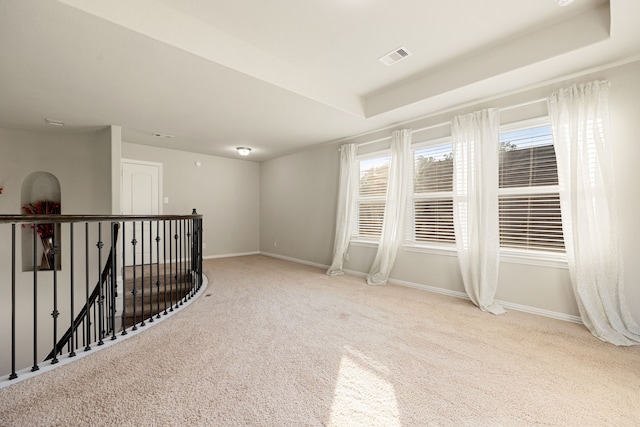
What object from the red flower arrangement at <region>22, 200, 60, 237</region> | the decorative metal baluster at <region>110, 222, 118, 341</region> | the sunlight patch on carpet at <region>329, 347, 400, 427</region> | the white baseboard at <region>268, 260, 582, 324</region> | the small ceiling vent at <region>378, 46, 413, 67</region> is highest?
the small ceiling vent at <region>378, 46, 413, 67</region>

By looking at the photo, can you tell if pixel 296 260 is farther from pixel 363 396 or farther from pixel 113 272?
pixel 363 396

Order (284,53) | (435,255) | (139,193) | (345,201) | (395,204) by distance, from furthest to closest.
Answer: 1. (139,193)
2. (345,201)
3. (395,204)
4. (435,255)
5. (284,53)

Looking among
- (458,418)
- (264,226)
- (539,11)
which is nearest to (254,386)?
(458,418)

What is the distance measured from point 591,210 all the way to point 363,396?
2748 millimetres

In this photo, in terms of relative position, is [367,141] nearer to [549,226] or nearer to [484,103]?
[484,103]

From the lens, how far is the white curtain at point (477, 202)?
3092 mm

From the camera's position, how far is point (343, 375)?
1.82 meters

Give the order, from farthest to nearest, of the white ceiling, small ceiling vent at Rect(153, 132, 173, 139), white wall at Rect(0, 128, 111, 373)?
small ceiling vent at Rect(153, 132, 173, 139) → white wall at Rect(0, 128, 111, 373) → the white ceiling

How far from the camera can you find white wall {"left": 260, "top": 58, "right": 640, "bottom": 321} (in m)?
2.46

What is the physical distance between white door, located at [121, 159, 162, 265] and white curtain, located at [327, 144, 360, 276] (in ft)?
11.5

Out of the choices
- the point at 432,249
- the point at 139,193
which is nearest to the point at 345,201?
the point at 432,249

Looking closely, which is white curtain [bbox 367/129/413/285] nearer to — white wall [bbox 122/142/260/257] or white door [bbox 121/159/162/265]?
white wall [bbox 122/142/260/257]

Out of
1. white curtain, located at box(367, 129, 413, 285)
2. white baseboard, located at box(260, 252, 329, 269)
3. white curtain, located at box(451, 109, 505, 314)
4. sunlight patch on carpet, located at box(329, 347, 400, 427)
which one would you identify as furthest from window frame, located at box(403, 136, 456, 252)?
sunlight patch on carpet, located at box(329, 347, 400, 427)

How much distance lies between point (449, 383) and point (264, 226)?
5.84 m
